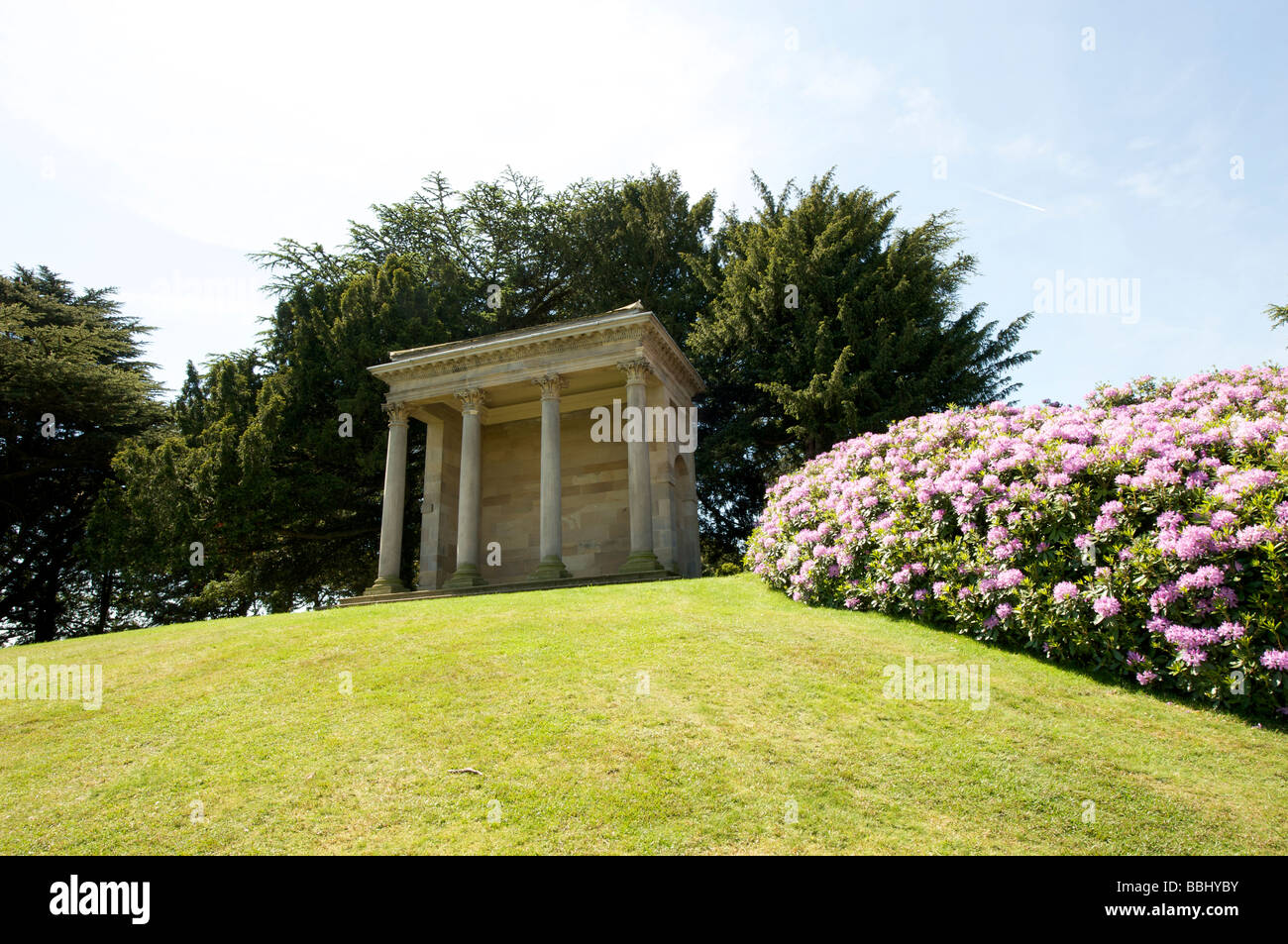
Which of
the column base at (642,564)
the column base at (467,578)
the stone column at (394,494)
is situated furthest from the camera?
the stone column at (394,494)

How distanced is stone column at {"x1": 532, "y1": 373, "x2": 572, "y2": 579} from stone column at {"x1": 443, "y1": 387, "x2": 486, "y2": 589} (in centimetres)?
211

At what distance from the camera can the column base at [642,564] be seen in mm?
18797

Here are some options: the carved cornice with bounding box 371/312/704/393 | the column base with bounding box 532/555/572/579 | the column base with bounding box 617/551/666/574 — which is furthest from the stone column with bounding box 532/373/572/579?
the column base with bounding box 617/551/666/574

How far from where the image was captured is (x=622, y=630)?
1086 cm

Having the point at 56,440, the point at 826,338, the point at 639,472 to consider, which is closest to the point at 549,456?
the point at 639,472

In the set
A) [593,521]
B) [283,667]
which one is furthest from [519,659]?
[593,521]

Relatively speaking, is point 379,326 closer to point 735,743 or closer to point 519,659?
point 519,659

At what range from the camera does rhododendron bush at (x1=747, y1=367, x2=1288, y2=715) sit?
Answer: 7512 millimetres

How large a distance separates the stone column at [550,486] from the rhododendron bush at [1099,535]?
8.34 metres

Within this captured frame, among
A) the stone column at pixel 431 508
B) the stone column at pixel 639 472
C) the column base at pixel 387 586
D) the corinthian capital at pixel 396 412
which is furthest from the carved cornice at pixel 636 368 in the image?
the column base at pixel 387 586

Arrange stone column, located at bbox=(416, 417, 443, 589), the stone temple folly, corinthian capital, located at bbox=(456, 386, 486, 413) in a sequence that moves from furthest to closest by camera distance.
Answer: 1. stone column, located at bbox=(416, 417, 443, 589)
2. corinthian capital, located at bbox=(456, 386, 486, 413)
3. the stone temple folly

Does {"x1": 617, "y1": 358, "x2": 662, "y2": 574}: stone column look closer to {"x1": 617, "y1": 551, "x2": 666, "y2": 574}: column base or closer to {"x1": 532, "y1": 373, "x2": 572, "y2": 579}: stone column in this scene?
{"x1": 617, "y1": 551, "x2": 666, "y2": 574}: column base

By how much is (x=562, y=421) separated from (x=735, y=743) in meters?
19.4

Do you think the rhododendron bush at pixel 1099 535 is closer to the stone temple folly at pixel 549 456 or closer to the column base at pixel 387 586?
the stone temple folly at pixel 549 456
